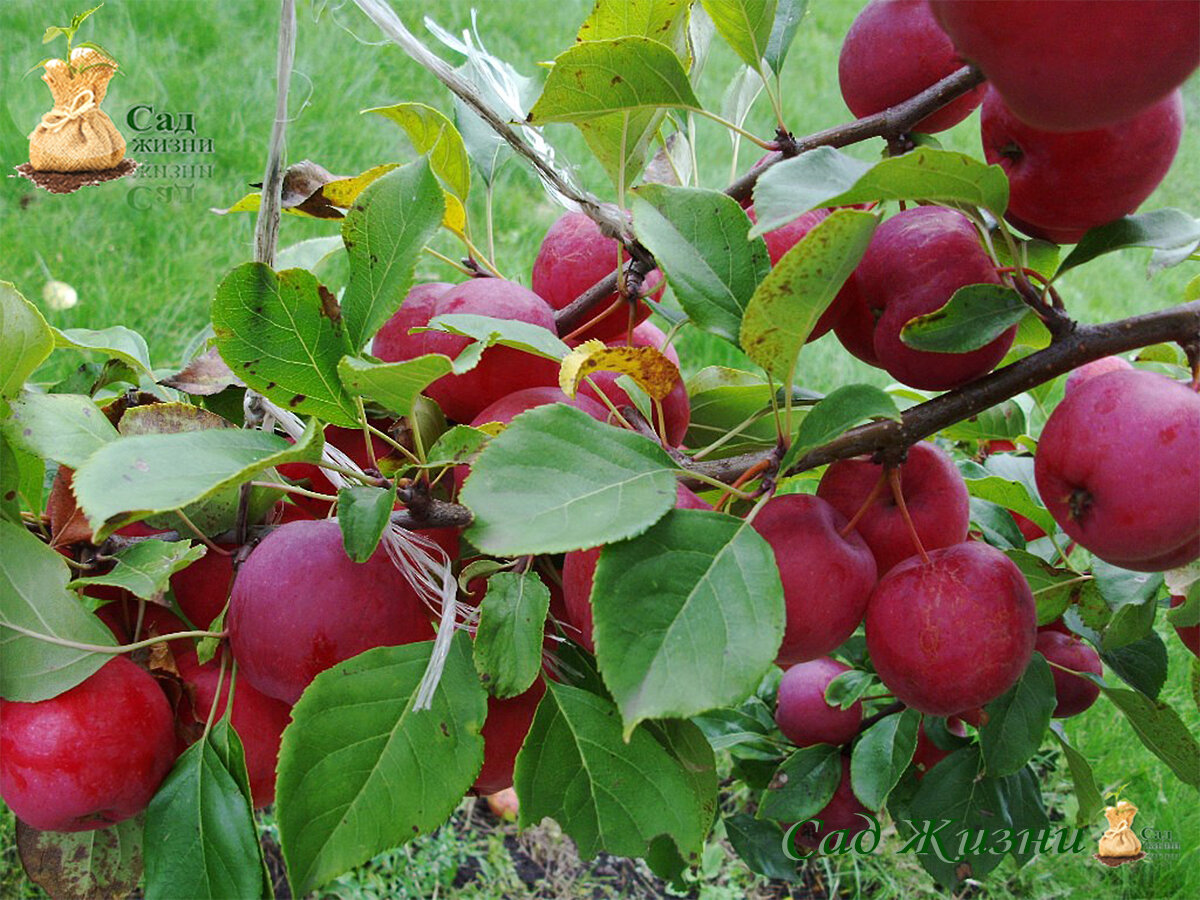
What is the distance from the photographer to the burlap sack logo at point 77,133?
1.80 m

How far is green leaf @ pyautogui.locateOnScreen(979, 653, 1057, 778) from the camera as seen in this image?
799mm

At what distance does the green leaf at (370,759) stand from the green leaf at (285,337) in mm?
144

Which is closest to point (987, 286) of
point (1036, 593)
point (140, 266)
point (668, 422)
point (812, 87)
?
point (668, 422)

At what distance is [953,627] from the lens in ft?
1.81

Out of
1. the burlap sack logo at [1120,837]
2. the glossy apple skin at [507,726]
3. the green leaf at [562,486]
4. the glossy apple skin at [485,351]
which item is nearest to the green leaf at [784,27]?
the glossy apple skin at [485,351]

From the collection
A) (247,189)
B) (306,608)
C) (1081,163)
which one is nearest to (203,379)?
(306,608)

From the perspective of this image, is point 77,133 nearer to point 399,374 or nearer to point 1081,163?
point 399,374

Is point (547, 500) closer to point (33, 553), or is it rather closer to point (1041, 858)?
point (33, 553)

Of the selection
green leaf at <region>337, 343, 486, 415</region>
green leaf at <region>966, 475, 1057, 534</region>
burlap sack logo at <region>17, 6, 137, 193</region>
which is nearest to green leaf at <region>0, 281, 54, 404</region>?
green leaf at <region>337, 343, 486, 415</region>

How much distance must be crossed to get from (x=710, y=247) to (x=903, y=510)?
0.19 meters

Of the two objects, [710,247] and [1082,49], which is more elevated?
[1082,49]

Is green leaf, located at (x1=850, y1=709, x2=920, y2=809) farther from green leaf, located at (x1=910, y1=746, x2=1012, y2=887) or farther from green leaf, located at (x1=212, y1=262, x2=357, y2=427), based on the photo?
green leaf, located at (x1=212, y1=262, x2=357, y2=427)

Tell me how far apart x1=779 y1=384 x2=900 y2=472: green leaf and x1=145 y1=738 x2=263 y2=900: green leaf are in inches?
14.2

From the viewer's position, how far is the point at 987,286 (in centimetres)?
55
